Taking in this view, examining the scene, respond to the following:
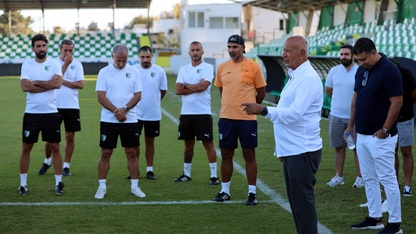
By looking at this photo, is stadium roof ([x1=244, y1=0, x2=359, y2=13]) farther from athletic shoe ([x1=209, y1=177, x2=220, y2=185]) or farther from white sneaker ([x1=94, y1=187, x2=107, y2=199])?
white sneaker ([x1=94, y1=187, x2=107, y2=199])

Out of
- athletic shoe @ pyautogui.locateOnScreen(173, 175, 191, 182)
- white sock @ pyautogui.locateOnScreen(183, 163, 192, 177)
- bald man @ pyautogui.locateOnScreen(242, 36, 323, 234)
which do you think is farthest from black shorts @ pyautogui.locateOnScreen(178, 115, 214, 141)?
bald man @ pyautogui.locateOnScreen(242, 36, 323, 234)

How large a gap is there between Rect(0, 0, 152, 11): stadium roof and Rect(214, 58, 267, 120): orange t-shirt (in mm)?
42934

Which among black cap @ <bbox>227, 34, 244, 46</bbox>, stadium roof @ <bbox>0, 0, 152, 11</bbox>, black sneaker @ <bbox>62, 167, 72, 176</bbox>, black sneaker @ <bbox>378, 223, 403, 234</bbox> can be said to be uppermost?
stadium roof @ <bbox>0, 0, 152, 11</bbox>

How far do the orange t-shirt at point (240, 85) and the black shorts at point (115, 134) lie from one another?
4.04 feet

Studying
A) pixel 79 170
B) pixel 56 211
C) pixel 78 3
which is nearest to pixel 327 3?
pixel 78 3

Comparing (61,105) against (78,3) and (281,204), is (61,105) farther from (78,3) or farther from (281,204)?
(78,3)

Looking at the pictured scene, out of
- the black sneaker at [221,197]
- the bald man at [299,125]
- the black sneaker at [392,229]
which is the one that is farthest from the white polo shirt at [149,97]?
the bald man at [299,125]

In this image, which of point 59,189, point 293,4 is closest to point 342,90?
point 59,189

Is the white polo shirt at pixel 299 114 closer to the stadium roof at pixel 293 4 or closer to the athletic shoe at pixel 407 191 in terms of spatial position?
the athletic shoe at pixel 407 191

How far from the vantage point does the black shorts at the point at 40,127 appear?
9.90 metres

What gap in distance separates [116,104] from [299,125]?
12.5 ft

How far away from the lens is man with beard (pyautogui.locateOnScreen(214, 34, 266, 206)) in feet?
30.1

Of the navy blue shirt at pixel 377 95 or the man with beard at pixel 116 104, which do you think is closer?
the navy blue shirt at pixel 377 95

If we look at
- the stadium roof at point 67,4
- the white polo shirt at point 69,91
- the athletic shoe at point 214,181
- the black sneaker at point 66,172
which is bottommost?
the black sneaker at point 66,172
